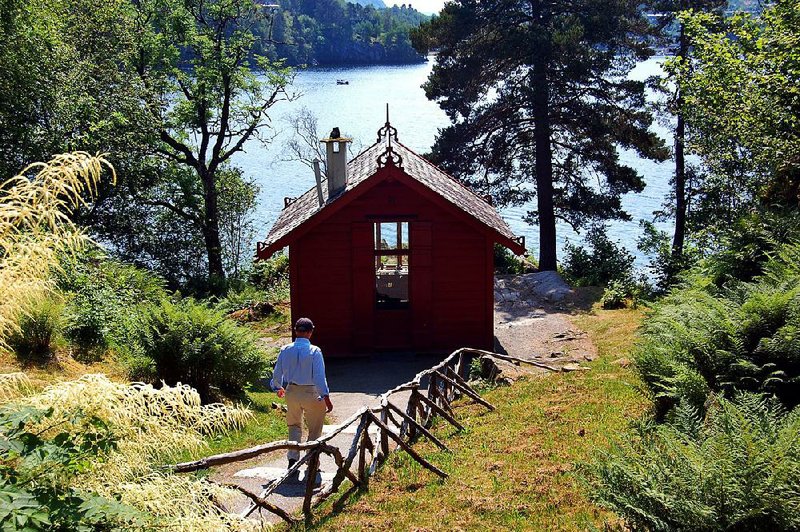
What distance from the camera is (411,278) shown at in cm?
1973

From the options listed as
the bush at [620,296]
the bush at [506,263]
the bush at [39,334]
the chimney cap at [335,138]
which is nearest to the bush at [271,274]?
the bush at [506,263]

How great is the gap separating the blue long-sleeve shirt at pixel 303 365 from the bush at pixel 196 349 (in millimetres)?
3910

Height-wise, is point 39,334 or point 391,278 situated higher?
point 391,278

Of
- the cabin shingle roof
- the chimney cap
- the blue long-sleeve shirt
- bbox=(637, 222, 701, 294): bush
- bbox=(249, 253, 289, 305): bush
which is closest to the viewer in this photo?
the blue long-sleeve shirt

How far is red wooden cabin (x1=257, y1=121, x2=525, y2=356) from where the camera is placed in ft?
63.4

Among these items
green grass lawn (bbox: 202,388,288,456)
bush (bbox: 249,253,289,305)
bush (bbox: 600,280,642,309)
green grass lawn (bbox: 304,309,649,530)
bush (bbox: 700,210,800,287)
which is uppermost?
bush (bbox: 700,210,800,287)

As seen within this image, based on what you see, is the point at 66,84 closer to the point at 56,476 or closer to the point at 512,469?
the point at 512,469

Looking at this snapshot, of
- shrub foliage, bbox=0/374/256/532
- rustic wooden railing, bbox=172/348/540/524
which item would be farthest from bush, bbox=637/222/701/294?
shrub foliage, bbox=0/374/256/532

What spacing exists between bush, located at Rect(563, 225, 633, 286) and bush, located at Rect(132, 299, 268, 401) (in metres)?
18.9

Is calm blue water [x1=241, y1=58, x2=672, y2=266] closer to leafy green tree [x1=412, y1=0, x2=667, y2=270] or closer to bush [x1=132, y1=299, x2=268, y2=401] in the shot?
leafy green tree [x1=412, y1=0, x2=667, y2=270]

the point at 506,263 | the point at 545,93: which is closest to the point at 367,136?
the point at 506,263

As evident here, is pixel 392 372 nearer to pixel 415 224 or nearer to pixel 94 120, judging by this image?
pixel 415 224

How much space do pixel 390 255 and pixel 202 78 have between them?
637 inches

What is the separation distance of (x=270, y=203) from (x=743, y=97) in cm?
3520
